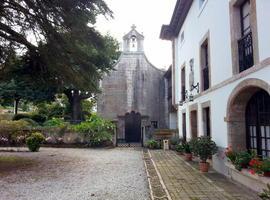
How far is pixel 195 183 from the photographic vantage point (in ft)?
25.1

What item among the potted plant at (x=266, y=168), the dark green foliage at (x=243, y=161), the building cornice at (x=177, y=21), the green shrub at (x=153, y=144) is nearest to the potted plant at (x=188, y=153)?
the dark green foliage at (x=243, y=161)

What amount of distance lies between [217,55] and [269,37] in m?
3.67

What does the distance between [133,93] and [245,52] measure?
17.7 metres

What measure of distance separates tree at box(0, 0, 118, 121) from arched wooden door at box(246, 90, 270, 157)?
5.41 m

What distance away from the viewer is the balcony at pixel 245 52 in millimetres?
7379

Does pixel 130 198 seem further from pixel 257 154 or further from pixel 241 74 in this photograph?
pixel 241 74

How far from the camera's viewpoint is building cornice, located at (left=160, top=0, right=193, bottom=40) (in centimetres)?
1463

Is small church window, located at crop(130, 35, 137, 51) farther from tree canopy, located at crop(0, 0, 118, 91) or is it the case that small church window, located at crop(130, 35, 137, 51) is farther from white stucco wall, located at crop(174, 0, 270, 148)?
tree canopy, located at crop(0, 0, 118, 91)

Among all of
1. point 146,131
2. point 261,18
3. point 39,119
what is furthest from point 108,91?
point 261,18

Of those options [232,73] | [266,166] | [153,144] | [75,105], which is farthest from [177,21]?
[75,105]

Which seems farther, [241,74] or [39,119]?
[39,119]

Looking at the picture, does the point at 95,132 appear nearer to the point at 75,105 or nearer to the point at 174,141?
the point at 174,141

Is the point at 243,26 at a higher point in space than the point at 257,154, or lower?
higher

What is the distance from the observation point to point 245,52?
773 cm
